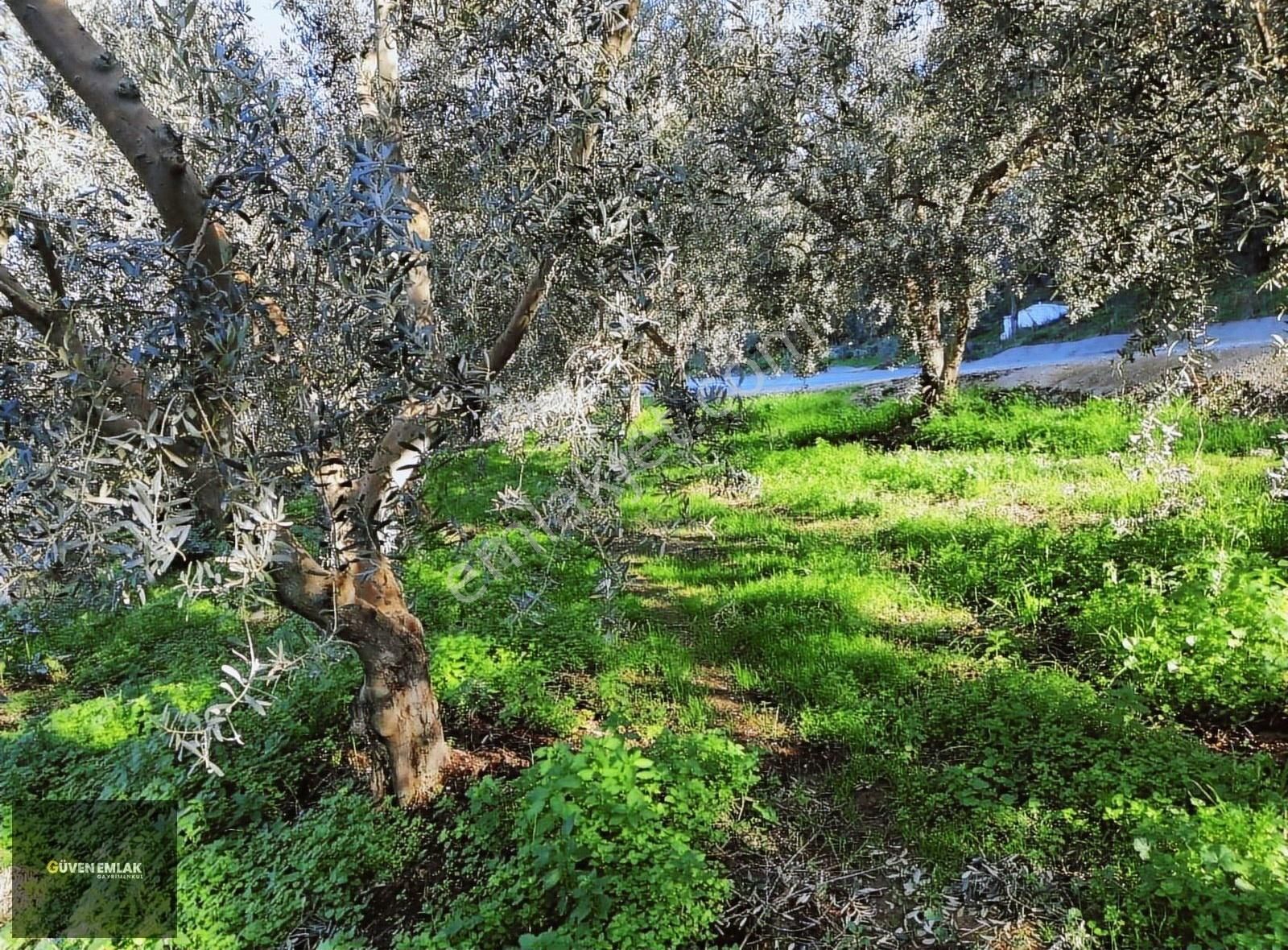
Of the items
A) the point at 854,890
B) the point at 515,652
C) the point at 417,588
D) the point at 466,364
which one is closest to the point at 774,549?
the point at 515,652

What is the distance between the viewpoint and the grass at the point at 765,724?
324 cm

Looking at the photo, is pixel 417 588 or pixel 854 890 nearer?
pixel 854 890

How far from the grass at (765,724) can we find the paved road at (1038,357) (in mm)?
2055

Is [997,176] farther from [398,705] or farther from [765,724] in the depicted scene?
[398,705]

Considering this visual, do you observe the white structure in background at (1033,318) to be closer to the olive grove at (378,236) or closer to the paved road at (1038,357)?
the paved road at (1038,357)

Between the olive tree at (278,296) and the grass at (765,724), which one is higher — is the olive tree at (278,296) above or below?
above

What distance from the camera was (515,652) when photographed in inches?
215

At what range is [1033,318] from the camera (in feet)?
75.9

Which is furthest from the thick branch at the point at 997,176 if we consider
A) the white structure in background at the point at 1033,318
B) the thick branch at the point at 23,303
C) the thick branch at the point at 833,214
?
the white structure in background at the point at 1033,318

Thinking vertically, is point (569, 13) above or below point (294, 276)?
above

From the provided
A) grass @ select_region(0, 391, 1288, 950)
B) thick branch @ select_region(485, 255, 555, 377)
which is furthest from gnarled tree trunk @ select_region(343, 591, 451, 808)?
thick branch @ select_region(485, 255, 555, 377)

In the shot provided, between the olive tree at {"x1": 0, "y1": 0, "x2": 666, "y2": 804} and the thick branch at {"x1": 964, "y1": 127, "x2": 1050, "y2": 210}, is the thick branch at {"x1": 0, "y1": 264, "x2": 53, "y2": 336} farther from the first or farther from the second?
the thick branch at {"x1": 964, "y1": 127, "x2": 1050, "y2": 210}

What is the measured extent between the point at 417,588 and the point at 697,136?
4782mm

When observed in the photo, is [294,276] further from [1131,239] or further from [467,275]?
[1131,239]
